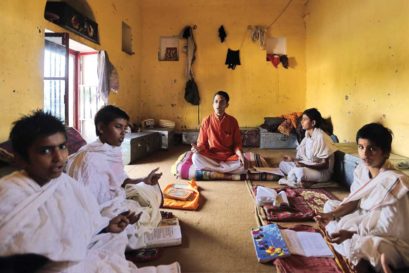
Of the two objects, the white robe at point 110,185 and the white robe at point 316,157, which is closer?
the white robe at point 110,185

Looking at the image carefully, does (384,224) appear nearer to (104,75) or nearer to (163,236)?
(163,236)

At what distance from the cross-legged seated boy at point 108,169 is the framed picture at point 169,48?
5.12 m

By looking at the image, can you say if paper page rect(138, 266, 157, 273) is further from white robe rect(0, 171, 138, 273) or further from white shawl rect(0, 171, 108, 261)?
white shawl rect(0, 171, 108, 261)

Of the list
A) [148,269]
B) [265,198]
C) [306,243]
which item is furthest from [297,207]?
[148,269]

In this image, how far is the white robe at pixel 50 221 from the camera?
0.96m

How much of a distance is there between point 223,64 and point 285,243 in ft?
17.6

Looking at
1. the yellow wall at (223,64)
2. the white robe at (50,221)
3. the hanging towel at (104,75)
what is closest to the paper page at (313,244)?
the white robe at (50,221)

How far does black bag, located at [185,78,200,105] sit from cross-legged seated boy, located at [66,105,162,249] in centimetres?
473

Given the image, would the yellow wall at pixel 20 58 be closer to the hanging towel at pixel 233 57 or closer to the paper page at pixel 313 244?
the paper page at pixel 313 244

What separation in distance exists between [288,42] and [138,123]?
3.89m

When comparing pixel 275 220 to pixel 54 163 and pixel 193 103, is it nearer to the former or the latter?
pixel 54 163

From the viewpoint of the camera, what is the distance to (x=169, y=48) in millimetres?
6715

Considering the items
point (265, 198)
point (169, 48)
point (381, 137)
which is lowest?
point (265, 198)

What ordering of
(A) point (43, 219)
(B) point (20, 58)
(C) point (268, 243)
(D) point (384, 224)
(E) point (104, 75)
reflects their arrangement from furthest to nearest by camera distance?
(E) point (104, 75)
(B) point (20, 58)
(C) point (268, 243)
(D) point (384, 224)
(A) point (43, 219)
